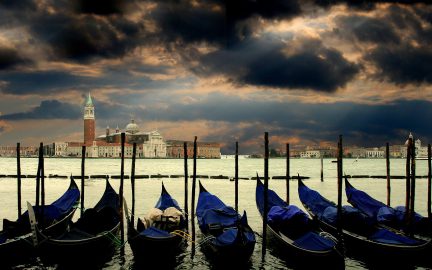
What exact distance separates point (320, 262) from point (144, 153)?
14413cm

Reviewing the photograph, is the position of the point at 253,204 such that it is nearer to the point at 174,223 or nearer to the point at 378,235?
the point at 174,223

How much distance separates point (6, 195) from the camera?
77.6ft

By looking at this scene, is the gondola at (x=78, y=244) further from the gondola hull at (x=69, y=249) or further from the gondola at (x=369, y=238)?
the gondola at (x=369, y=238)

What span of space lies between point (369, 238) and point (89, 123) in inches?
5604

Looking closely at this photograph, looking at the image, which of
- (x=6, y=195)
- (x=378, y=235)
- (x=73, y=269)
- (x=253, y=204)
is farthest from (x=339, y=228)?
(x=6, y=195)

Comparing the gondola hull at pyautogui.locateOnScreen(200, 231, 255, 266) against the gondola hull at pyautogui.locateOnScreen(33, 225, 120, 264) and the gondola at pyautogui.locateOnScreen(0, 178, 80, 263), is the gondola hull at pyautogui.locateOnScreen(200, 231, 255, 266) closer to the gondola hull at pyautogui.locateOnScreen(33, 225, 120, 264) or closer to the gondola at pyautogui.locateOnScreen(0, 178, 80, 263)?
the gondola hull at pyautogui.locateOnScreen(33, 225, 120, 264)

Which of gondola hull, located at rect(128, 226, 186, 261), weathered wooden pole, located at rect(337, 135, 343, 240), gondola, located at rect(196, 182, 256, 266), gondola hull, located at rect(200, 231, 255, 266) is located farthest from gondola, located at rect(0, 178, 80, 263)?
weathered wooden pole, located at rect(337, 135, 343, 240)

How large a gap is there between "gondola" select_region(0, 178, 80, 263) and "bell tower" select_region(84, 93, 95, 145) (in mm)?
135241

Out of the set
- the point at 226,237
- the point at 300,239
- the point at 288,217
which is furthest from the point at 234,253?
the point at 288,217

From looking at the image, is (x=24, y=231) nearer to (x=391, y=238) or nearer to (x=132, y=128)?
(x=391, y=238)

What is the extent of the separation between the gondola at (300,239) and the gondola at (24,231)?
17.5ft

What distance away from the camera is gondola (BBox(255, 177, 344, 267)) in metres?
8.54

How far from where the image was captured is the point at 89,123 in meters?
145

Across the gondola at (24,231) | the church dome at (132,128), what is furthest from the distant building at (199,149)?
the gondola at (24,231)
